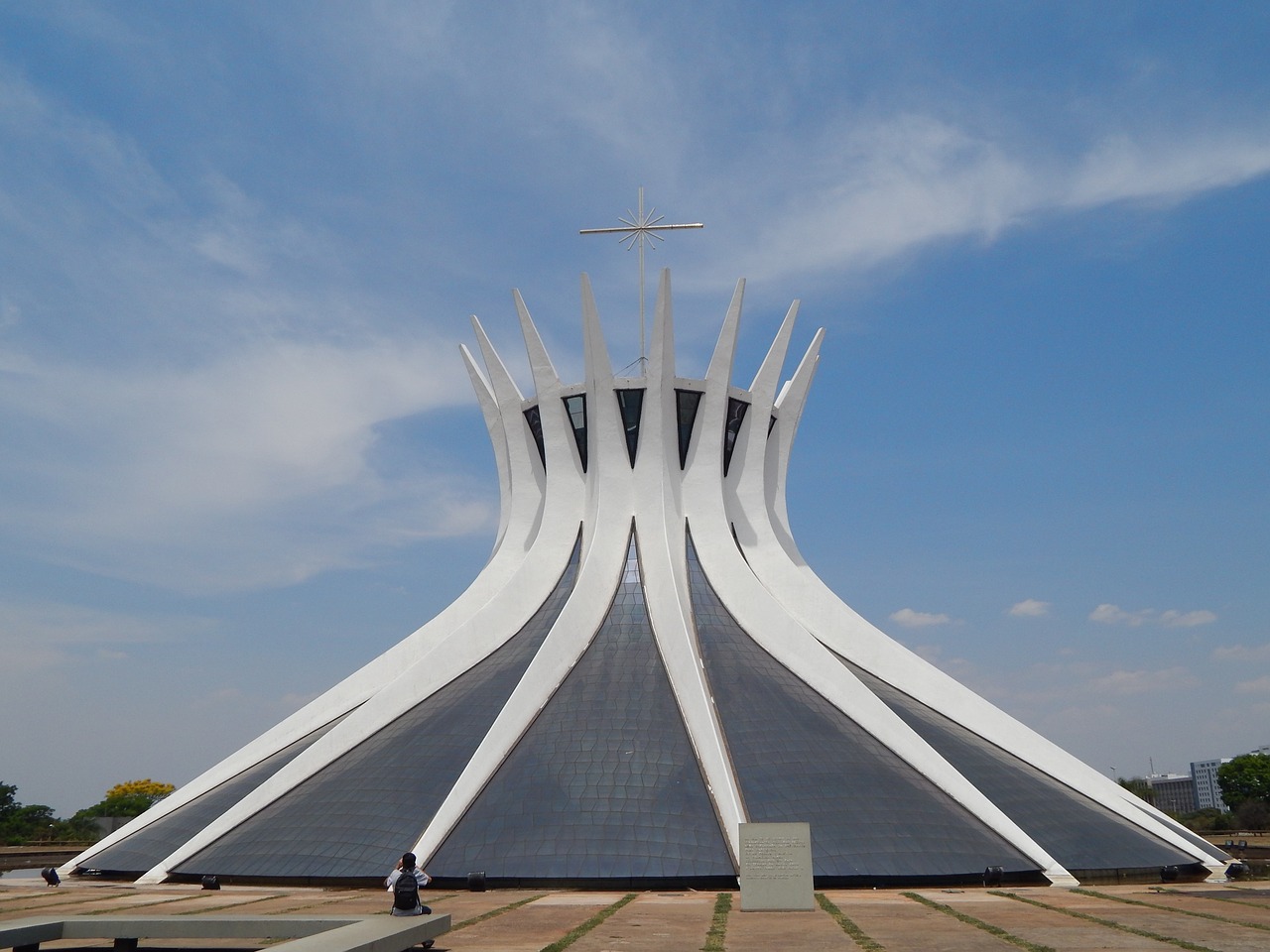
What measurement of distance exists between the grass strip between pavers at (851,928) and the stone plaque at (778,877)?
0.40 meters

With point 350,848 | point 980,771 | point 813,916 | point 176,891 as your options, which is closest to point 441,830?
point 350,848

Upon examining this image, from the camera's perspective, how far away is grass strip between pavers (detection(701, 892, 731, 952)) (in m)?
10.9

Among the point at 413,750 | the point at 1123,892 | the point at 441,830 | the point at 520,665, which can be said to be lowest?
the point at 1123,892

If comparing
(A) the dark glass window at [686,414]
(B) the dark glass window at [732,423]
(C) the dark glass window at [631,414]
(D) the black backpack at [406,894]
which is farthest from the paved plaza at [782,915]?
(B) the dark glass window at [732,423]

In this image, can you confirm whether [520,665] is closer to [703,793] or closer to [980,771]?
[703,793]

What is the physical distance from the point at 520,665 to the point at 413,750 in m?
3.39

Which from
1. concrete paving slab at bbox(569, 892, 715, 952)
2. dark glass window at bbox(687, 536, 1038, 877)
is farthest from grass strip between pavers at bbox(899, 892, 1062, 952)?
concrete paving slab at bbox(569, 892, 715, 952)

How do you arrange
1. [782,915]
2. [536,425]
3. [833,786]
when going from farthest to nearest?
[536,425], [833,786], [782,915]

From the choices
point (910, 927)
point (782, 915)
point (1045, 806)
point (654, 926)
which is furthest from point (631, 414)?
point (910, 927)

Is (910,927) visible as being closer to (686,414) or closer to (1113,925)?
(1113,925)

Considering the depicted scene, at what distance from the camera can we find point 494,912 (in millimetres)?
14297

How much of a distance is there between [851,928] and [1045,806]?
36.4ft

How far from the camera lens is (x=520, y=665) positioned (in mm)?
23984

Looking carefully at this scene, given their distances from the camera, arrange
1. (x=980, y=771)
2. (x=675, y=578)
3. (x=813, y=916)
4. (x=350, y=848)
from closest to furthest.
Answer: (x=813, y=916) → (x=350, y=848) → (x=980, y=771) → (x=675, y=578)
